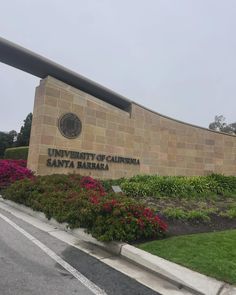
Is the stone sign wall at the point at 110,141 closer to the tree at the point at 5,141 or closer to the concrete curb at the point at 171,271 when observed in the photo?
the concrete curb at the point at 171,271

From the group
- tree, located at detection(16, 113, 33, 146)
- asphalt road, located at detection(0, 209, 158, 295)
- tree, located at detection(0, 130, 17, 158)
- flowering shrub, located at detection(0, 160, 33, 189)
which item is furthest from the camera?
tree, located at detection(0, 130, 17, 158)

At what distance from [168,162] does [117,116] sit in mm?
4309

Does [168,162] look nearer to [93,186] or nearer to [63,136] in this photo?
[63,136]

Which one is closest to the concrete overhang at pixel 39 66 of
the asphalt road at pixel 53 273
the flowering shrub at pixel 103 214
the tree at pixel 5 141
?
the flowering shrub at pixel 103 214

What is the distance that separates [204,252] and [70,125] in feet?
32.2

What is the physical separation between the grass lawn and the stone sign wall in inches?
324

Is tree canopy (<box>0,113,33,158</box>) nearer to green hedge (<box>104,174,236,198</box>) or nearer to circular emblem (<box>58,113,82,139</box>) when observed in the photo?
circular emblem (<box>58,113,82,139</box>)

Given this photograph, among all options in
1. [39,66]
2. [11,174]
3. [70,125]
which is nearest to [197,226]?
[70,125]

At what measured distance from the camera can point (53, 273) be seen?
4.41 metres

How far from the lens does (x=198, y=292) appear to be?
3.93 m

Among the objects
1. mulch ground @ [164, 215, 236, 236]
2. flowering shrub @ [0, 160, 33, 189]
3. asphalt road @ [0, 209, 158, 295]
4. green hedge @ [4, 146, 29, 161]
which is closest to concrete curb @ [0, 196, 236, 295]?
asphalt road @ [0, 209, 158, 295]

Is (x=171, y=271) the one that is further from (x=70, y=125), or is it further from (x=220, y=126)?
(x=220, y=126)

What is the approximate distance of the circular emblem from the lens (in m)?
13.6

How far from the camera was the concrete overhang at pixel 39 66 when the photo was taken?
517 inches
